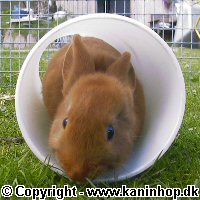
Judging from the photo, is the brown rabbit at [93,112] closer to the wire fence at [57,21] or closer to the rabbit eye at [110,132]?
the rabbit eye at [110,132]

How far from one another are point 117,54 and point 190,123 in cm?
60

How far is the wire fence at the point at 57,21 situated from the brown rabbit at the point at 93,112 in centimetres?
150

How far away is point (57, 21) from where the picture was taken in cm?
332

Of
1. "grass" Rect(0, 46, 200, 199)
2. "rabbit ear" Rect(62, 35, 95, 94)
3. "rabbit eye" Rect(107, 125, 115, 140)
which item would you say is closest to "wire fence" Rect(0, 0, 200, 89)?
"grass" Rect(0, 46, 200, 199)

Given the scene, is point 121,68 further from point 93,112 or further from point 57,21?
point 57,21

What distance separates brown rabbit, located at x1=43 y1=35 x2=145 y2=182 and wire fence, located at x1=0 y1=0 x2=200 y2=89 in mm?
1497

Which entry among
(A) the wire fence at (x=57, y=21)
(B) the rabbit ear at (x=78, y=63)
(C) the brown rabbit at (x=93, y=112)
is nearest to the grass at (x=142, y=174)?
(C) the brown rabbit at (x=93, y=112)

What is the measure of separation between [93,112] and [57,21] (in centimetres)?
216

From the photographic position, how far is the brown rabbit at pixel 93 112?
4.00ft

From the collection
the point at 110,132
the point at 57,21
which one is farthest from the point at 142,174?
the point at 57,21

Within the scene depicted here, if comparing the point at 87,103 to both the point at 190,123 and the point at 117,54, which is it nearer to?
the point at 117,54

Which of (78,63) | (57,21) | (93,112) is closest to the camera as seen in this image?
(93,112)

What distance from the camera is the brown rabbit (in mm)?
1218

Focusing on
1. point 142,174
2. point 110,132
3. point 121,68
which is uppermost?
point 121,68
